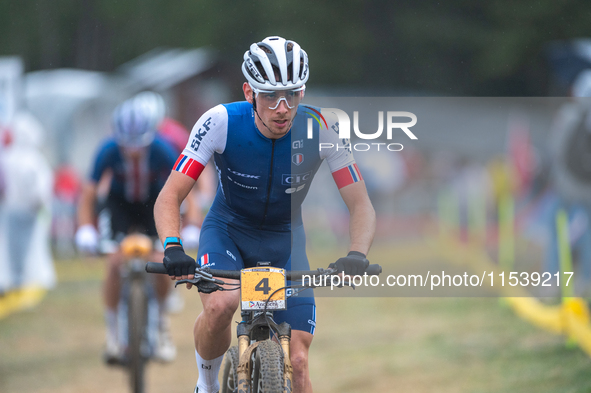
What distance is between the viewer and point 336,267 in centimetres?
360

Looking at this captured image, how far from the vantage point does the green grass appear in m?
6.95

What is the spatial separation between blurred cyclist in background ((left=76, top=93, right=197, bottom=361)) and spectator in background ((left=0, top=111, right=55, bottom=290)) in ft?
19.3

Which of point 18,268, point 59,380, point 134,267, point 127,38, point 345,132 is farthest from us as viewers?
point 127,38

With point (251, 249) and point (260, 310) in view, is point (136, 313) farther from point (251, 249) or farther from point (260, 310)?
point (260, 310)

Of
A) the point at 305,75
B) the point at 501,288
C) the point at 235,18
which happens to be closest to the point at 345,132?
the point at 305,75

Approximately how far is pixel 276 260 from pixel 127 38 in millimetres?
40964

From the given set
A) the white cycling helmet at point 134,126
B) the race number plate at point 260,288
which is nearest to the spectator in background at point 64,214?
the white cycling helmet at point 134,126

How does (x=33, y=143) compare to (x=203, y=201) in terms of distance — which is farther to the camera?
(x=33, y=143)

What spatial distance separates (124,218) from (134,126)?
1018mm

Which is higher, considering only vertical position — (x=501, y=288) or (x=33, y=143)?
(x=33, y=143)

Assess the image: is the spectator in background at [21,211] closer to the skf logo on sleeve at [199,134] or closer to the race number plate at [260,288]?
the skf logo on sleeve at [199,134]

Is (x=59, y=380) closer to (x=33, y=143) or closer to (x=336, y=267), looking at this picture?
(x=336, y=267)

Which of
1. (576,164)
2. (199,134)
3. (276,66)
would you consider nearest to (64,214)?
(576,164)

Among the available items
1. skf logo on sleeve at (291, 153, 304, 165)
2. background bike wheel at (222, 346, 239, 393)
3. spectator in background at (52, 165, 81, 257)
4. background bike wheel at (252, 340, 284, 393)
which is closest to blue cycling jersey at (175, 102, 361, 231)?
skf logo on sleeve at (291, 153, 304, 165)
